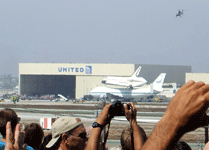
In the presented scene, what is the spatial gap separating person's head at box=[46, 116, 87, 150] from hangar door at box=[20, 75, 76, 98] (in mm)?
85614

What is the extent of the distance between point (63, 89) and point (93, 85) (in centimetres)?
1437

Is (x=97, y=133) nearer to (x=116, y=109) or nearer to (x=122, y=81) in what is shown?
(x=116, y=109)

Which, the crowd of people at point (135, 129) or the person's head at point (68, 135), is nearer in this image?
the crowd of people at point (135, 129)

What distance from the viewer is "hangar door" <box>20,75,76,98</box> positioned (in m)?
89.0

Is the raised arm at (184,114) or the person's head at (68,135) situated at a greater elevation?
the raised arm at (184,114)

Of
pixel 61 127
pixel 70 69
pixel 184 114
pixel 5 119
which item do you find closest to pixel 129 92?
pixel 70 69

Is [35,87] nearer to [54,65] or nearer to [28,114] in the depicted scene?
[54,65]

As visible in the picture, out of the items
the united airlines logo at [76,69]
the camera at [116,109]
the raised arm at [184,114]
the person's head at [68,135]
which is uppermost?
the raised arm at [184,114]

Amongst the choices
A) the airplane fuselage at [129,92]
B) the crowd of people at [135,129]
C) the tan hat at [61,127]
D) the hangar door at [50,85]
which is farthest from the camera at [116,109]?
the hangar door at [50,85]

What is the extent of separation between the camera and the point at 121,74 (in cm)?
8206

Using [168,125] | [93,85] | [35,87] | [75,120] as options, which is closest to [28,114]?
[75,120]

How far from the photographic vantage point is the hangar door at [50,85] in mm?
89000

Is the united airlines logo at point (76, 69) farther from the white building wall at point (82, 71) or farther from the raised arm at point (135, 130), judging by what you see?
the raised arm at point (135, 130)

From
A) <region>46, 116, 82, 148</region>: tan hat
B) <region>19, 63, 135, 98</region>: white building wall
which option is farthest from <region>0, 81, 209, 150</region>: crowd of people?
<region>19, 63, 135, 98</region>: white building wall
